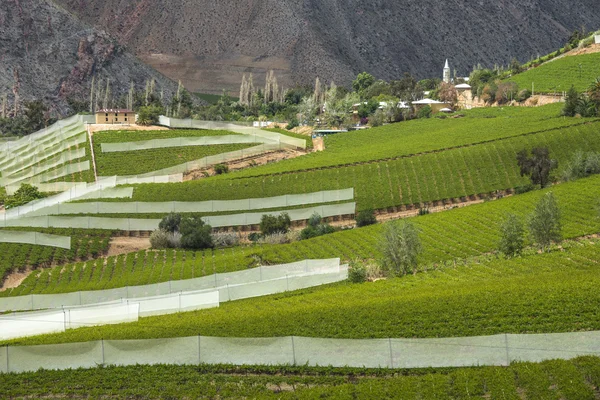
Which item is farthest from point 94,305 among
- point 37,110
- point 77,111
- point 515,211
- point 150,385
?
point 77,111

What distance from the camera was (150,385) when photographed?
112 ft

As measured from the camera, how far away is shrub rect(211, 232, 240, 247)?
72.6 metres

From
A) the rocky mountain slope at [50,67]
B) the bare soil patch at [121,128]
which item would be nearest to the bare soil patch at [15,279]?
the bare soil patch at [121,128]

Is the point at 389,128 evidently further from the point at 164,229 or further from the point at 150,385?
the point at 150,385

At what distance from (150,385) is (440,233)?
34192mm

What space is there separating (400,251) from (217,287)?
966cm

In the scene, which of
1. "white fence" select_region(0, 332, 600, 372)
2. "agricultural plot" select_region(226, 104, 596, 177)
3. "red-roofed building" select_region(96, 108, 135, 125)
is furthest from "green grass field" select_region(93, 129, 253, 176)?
"white fence" select_region(0, 332, 600, 372)

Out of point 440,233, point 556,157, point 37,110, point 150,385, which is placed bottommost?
point 150,385

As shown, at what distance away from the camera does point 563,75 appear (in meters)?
139

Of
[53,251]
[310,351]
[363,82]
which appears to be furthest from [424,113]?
[310,351]

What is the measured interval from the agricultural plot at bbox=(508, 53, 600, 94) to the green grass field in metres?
43.2

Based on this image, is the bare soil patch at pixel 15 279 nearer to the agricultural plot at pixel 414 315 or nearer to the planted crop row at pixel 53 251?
the planted crop row at pixel 53 251

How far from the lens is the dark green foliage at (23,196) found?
283ft

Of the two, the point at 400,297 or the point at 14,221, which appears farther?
the point at 14,221
